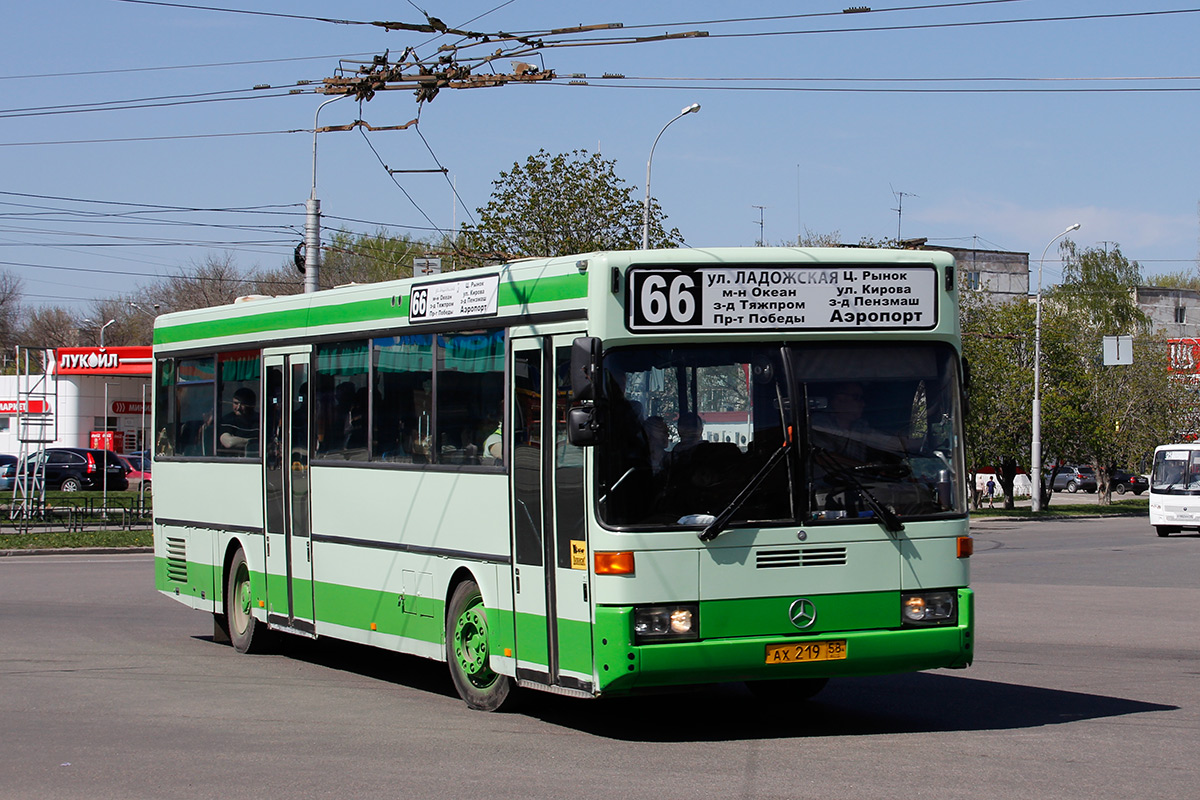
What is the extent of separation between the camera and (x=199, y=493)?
14961mm

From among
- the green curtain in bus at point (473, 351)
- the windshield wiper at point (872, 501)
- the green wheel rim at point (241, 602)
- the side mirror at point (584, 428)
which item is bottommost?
the green wheel rim at point (241, 602)

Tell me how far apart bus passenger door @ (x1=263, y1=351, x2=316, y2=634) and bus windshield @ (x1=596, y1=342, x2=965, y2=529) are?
15.6 ft

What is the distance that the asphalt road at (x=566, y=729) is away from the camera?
303 inches

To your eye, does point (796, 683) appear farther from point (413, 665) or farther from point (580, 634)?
point (413, 665)

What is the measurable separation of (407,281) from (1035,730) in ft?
17.8

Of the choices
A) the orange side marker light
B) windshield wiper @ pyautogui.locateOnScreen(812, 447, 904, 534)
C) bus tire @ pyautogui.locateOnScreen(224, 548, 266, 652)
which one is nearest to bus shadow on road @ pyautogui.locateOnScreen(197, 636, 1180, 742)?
the orange side marker light

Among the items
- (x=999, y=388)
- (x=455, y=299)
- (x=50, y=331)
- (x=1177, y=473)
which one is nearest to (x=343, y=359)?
(x=455, y=299)

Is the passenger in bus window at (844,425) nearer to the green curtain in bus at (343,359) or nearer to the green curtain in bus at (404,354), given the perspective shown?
the green curtain in bus at (404,354)

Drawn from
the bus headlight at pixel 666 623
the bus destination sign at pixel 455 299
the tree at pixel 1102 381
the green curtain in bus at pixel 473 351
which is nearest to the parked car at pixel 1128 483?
the tree at pixel 1102 381

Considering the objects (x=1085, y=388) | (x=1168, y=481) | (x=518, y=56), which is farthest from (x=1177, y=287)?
(x=518, y=56)

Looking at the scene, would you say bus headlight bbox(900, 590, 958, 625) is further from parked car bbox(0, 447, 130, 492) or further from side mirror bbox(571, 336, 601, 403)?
parked car bbox(0, 447, 130, 492)

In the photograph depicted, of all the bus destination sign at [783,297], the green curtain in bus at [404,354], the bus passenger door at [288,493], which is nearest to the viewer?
the bus destination sign at [783,297]

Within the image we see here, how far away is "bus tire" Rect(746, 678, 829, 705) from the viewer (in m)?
10.5

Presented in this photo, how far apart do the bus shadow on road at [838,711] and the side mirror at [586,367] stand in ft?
7.12
